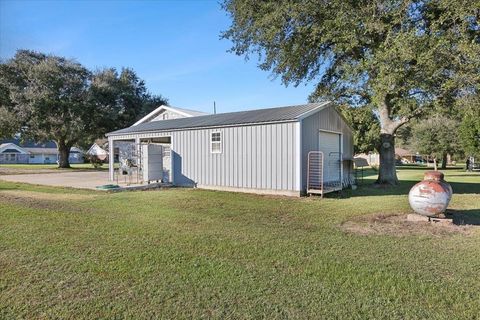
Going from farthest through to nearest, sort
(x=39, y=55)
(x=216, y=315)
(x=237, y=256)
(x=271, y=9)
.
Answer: (x=39, y=55)
(x=271, y=9)
(x=237, y=256)
(x=216, y=315)

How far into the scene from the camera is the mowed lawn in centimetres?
332

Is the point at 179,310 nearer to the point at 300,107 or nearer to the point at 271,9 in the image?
the point at 300,107

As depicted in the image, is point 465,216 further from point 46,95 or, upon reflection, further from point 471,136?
point 46,95

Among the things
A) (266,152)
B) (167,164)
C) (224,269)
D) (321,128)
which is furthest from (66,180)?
(224,269)

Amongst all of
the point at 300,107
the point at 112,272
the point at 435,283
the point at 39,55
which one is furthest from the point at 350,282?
the point at 39,55

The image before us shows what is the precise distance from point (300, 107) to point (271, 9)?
14.4ft

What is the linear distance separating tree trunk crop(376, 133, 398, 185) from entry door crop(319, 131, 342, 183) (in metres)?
3.15

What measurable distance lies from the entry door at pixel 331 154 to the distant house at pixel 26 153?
193 ft

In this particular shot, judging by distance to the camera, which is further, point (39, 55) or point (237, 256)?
point (39, 55)

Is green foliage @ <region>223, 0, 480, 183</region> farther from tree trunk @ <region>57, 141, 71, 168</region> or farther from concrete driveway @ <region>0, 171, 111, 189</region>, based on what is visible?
tree trunk @ <region>57, 141, 71, 168</region>

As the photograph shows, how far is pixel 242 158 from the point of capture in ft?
42.0

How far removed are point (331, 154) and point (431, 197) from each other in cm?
696

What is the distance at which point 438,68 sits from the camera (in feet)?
38.6

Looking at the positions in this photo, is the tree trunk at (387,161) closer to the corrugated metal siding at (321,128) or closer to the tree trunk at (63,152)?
the corrugated metal siding at (321,128)
